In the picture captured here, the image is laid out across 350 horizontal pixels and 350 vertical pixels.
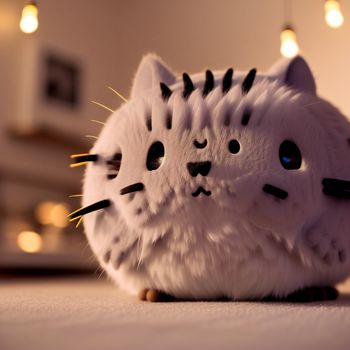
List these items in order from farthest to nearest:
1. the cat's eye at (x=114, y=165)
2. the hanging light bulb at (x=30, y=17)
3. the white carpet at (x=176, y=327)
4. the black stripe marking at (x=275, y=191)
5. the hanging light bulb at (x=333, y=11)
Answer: the hanging light bulb at (x=333, y=11) < the hanging light bulb at (x=30, y=17) < the cat's eye at (x=114, y=165) < the black stripe marking at (x=275, y=191) < the white carpet at (x=176, y=327)

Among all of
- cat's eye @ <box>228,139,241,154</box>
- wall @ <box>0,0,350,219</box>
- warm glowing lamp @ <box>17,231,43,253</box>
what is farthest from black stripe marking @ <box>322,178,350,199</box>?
warm glowing lamp @ <box>17,231,43,253</box>

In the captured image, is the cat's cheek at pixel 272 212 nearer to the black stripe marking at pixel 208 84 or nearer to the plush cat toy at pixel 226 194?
the plush cat toy at pixel 226 194

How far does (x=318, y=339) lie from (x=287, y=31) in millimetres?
1133

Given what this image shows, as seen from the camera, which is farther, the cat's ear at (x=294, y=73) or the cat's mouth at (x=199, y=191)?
the cat's ear at (x=294, y=73)

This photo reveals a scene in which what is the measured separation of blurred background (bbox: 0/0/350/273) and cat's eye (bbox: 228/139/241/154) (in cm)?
133

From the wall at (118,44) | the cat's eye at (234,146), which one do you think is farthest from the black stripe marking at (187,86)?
the wall at (118,44)

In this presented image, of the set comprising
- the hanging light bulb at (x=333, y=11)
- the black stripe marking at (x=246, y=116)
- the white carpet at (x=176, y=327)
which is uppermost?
the hanging light bulb at (x=333, y=11)

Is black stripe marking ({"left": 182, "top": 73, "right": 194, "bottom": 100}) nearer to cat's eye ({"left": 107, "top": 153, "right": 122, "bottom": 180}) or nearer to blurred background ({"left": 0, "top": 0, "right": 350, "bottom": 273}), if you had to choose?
cat's eye ({"left": 107, "top": 153, "right": 122, "bottom": 180})

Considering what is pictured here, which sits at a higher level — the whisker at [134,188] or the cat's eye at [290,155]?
the cat's eye at [290,155]

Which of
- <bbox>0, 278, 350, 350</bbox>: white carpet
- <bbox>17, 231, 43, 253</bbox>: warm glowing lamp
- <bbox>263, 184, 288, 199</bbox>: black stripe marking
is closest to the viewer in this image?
<bbox>0, 278, 350, 350</bbox>: white carpet

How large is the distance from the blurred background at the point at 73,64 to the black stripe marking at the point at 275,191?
1.36 m

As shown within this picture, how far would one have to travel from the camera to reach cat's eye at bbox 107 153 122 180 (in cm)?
77

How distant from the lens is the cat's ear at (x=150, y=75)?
81 centimetres

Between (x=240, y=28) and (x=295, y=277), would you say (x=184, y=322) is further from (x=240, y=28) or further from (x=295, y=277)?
(x=240, y=28)
